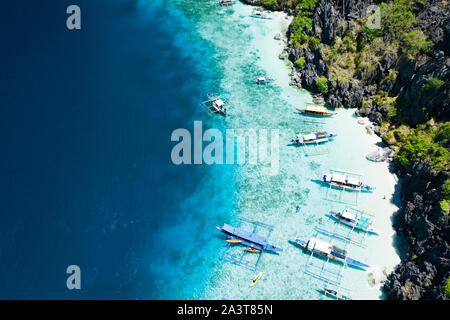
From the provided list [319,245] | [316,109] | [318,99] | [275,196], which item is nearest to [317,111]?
[316,109]

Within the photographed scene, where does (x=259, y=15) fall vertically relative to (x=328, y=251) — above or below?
above

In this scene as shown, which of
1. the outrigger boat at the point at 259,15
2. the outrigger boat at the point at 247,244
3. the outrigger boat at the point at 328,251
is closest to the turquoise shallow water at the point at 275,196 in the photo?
the outrigger boat at the point at 247,244

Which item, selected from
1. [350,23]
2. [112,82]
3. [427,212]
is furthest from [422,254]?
[112,82]

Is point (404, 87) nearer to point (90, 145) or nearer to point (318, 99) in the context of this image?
point (318, 99)

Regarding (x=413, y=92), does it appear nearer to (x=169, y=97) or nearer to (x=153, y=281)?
(x=169, y=97)

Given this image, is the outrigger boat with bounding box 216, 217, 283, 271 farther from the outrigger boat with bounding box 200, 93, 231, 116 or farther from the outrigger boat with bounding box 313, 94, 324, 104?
the outrigger boat with bounding box 313, 94, 324, 104

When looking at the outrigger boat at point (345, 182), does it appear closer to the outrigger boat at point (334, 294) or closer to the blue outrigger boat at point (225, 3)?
the outrigger boat at point (334, 294)
